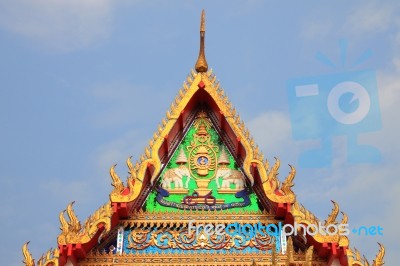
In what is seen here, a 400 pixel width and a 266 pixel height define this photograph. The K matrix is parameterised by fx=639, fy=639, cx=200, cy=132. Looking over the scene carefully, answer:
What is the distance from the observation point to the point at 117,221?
36.4 ft

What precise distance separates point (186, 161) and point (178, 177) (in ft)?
1.28

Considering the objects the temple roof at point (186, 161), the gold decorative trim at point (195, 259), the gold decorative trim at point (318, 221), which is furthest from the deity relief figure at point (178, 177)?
the gold decorative trim at point (318, 221)

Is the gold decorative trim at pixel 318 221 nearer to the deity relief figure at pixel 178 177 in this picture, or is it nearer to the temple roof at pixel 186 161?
the temple roof at pixel 186 161

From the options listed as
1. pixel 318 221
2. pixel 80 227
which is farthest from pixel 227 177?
pixel 80 227

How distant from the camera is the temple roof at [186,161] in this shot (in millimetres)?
10453

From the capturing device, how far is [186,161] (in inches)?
471

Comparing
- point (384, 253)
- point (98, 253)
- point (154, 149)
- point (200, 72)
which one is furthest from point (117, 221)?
point (384, 253)

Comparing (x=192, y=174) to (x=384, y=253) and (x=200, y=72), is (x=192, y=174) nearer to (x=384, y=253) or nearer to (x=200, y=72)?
(x=200, y=72)

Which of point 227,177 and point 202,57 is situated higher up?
point 202,57

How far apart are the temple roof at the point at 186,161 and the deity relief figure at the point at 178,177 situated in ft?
0.14

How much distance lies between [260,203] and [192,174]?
1365mm

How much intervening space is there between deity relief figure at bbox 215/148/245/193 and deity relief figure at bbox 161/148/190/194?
0.60 m

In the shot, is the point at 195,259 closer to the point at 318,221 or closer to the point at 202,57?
the point at 318,221

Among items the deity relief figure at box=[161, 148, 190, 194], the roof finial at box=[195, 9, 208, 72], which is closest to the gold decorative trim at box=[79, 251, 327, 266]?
the deity relief figure at box=[161, 148, 190, 194]
